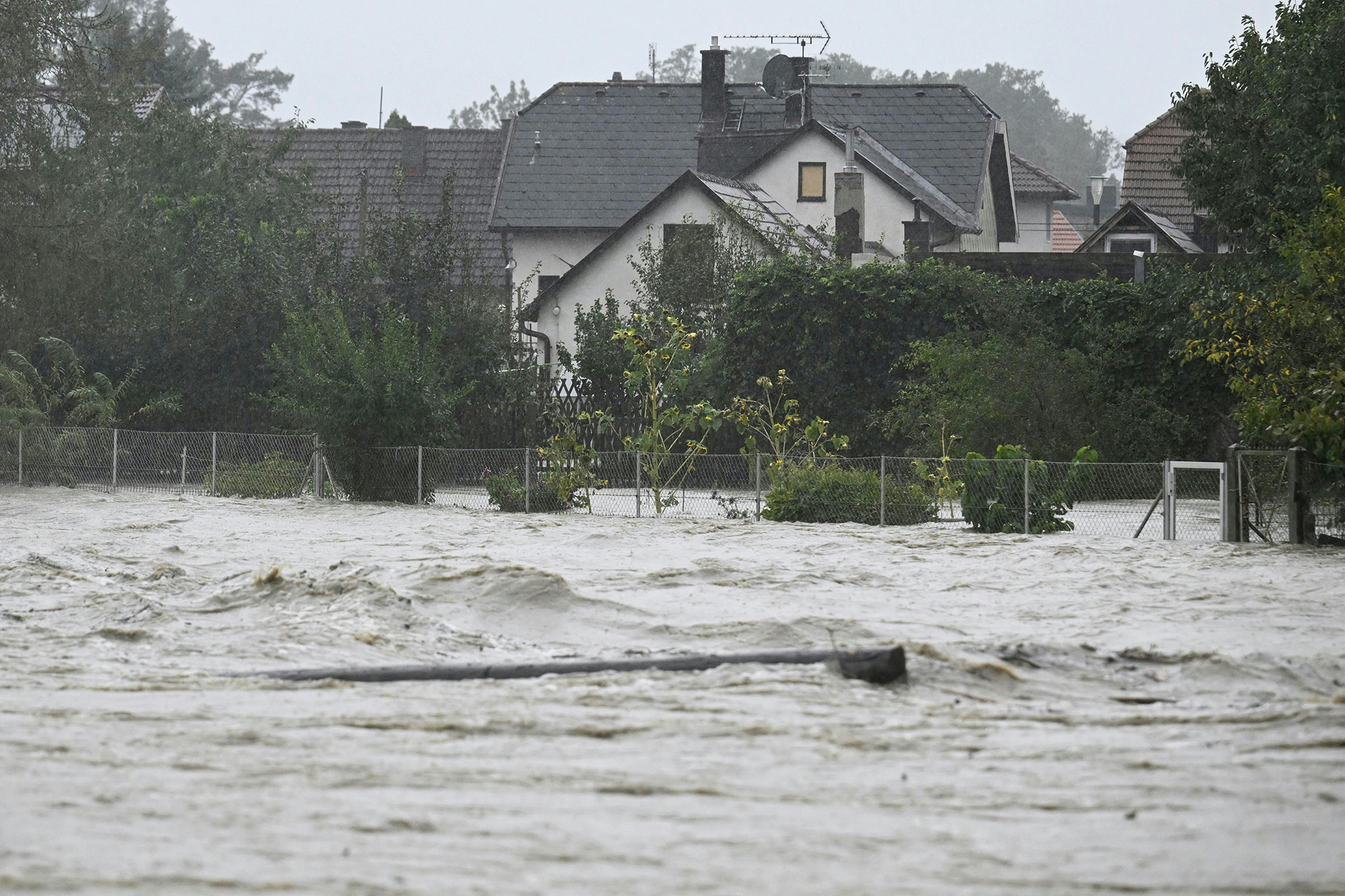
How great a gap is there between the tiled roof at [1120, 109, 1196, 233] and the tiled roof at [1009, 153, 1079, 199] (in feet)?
22.5

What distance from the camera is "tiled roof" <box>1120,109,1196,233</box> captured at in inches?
1734

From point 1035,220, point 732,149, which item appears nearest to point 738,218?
point 732,149

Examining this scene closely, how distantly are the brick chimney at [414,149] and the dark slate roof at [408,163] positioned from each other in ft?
0.07

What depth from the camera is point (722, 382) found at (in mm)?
26969

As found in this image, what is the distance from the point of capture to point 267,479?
80.7ft

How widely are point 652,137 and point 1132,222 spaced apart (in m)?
13.7

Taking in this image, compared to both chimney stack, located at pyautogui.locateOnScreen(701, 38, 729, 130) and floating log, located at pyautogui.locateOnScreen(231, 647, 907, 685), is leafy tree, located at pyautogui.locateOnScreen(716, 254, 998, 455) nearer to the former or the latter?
floating log, located at pyautogui.locateOnScreen(231, 647, 907, 685)

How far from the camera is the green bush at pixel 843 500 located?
65.5 feet

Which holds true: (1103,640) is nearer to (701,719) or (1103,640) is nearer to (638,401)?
(701,719)

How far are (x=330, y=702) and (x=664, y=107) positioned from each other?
134ft

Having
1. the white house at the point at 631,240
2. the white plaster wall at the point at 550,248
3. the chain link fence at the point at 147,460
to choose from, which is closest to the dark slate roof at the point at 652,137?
the white plaster wall at the point at 550,248

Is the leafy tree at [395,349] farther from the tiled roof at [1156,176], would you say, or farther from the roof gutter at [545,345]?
the tiled roof at [1156,176]

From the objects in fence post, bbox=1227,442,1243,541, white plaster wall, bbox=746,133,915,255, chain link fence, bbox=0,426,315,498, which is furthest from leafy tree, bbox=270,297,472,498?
white plaster wall, bbox=746,133,915,255

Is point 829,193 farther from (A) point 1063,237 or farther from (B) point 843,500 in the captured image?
(B) point 843,500
